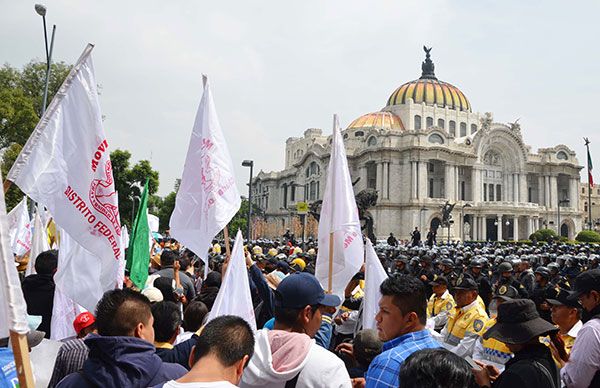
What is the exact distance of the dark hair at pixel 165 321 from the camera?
3.38m

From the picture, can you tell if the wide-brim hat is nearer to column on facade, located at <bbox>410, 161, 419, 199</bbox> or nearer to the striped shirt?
the striped shirt

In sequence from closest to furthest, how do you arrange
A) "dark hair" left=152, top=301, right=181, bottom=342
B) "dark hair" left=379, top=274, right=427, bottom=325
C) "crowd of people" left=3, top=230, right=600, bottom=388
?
"crowd of people" left=3, top=230, right=600, bottom=388 < "dark hair" left=379, top=274, right=427, bottom=325 < "dark hair" left=152, top=301, right=181, bottom=342

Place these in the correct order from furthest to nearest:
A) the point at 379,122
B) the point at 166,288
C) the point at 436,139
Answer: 1. the point at 379,122
2. the point at 436,139
3. the point at 166,288

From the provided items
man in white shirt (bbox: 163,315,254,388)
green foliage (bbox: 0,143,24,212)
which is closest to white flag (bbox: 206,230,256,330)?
man in white shirt (bbox: 163,315,254,388)

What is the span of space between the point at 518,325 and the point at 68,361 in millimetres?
2658

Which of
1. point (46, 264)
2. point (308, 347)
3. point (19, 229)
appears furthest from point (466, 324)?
point (19, 229)

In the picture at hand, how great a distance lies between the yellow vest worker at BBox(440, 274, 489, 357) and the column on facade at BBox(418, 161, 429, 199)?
5193 centimetres

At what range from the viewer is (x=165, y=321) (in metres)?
3.38

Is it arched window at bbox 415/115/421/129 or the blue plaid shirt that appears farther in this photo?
arched window at bbox 415/115/421/129

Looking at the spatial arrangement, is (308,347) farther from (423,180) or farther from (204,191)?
(423,180)

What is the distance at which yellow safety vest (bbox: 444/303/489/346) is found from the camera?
5.25 meters

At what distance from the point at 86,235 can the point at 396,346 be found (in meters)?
2.59

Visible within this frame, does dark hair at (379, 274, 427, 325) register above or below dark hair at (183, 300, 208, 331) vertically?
above

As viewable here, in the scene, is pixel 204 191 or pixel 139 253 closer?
pixel 204 191
